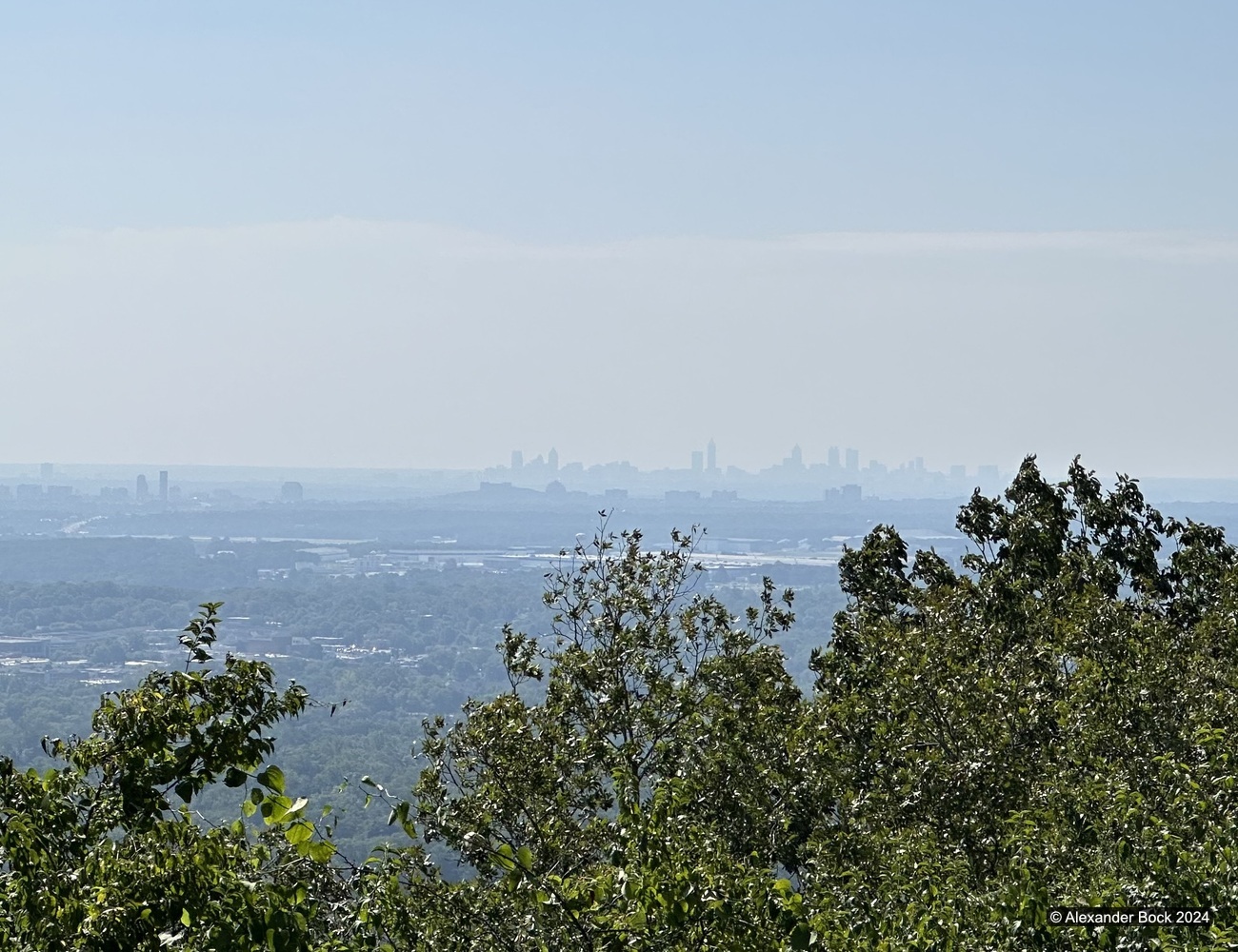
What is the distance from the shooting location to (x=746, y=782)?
556 inches

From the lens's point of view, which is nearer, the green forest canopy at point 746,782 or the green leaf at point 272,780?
the green leaf at point 272,780

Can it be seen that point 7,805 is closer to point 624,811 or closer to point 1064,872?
point 624,811

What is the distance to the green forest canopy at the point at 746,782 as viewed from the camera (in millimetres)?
6043

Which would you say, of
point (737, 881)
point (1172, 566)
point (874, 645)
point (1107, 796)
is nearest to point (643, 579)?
point (874, 645)

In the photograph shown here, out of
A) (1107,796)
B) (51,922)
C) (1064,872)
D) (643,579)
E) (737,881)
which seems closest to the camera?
(51,922)

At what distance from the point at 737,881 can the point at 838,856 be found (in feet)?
13.0

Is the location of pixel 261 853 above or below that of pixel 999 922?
above

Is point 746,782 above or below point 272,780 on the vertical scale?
below

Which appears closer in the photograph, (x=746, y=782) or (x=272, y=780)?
(x=272, y=780)

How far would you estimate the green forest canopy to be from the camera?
6.04 metres

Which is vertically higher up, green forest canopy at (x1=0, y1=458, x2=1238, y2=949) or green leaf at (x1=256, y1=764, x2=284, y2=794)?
green leaf at (x1=256, y1=764, x2=284, y2=794)

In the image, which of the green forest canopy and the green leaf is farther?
the green forest canopy

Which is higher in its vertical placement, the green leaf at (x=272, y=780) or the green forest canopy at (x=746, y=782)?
the green leaf at (x=272, y=780)

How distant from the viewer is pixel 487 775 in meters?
13.8
